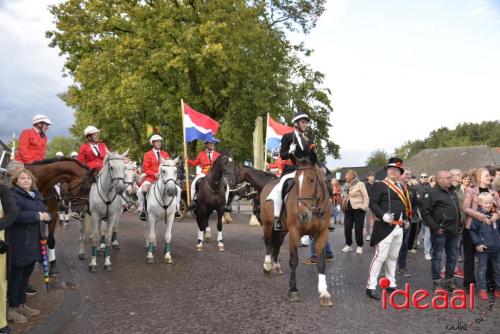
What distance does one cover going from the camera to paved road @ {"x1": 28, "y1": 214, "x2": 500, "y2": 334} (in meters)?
5.82

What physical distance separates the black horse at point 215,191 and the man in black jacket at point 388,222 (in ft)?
18.1

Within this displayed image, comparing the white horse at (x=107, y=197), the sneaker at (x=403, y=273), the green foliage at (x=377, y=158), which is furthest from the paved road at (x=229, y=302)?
the green foliage at (x=377, y=158)

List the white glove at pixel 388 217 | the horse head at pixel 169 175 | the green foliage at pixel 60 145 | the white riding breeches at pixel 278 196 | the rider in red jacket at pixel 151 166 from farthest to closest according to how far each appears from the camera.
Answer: the green foliage at pixel 60 145
the rider in red jacket at pixel 151 166
the horse head at pixel 169 175
the white riding breeches at pixel 278 196
the white glove at pixel 388 217

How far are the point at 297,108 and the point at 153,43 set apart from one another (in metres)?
12.1

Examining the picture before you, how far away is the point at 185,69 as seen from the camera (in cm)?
2283

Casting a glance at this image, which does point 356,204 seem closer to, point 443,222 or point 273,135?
point 443,222

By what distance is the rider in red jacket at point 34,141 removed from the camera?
883 cm

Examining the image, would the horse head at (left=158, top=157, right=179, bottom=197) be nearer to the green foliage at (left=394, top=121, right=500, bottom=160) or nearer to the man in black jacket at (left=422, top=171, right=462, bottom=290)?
the man in black jacket at (left=422, top=171, right=462, bottom=290)

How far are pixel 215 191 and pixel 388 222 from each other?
627 cm

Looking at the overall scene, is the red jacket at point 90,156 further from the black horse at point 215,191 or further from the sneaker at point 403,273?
the sneaker at point 403,273

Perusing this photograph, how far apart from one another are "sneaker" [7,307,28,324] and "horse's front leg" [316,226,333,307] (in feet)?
14.0

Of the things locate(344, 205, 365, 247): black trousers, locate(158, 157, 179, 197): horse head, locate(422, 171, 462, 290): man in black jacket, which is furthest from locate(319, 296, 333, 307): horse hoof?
locate(344, 205, 365, 247): black trousers

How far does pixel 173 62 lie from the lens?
73.4 feet

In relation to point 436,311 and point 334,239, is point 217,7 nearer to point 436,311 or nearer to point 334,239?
point 334,239
